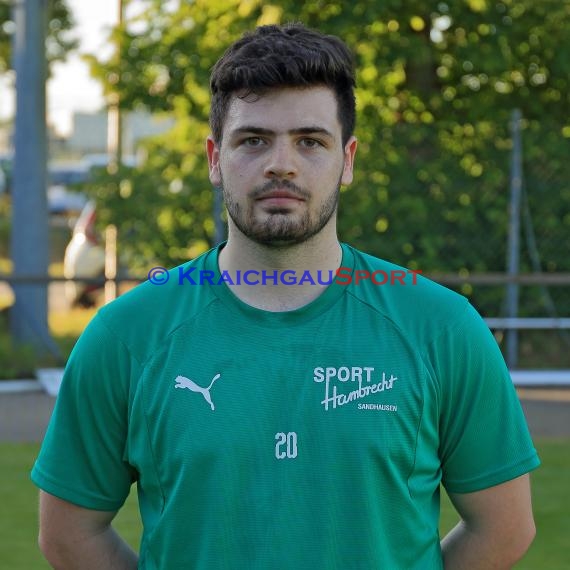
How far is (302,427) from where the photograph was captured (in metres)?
2.31

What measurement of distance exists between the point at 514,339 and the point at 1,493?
5524 mm

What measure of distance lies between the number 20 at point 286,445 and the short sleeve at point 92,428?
1.12ft

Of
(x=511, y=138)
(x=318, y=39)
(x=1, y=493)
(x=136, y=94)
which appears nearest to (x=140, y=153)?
(x=136, y=94)

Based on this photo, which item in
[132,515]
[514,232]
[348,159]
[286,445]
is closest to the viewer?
[286,445]

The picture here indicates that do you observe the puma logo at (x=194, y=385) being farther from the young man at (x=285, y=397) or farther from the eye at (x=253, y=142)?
the eye at (x=253, y=142)

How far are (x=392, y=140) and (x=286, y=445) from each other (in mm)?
8736

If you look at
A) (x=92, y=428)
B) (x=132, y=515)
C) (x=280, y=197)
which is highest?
(x=280, y=197)

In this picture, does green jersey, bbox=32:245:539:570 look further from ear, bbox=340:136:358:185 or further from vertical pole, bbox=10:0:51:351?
vertical pole, bbox=10:0:51:351

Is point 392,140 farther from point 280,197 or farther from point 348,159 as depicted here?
point 280,197

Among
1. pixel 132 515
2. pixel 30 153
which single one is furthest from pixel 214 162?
pixel 30 153

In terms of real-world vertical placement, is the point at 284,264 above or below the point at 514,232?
above

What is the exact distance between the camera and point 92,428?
2.43 m

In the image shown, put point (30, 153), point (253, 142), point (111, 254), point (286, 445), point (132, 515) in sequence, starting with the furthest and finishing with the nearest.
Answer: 1. point (111, 254)
2. point (30, 153)
3. point (132, 515)
4. point (253, 142)
5. point (286, 445)

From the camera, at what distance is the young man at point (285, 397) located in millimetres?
2303
